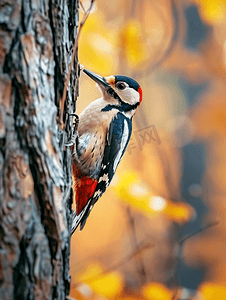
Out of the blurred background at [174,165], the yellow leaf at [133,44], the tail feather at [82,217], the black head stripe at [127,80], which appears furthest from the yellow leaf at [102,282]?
the yellow leaf at [133,44]

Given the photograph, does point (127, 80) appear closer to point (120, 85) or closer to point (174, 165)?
point (120, 85)

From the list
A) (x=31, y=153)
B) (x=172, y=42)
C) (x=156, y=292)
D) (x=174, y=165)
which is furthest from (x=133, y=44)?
(x=156, y=292)

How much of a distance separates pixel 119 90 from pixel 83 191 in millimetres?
609

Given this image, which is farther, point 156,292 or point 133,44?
point 156,292

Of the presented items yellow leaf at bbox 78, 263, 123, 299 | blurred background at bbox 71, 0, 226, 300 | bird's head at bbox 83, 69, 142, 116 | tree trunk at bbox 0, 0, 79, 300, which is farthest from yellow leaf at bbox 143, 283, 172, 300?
tree trunk at bbox 0, 0, 79, 300

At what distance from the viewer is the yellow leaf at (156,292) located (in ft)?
8.78

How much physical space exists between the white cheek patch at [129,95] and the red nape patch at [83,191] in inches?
20.4

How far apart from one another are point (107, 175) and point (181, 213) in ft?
5.51

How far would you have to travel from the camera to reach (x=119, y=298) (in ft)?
8.82

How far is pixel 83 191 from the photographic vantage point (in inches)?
57.7

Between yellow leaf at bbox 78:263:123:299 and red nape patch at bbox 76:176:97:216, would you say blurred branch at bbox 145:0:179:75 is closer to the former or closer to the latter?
red nape patch at bbox 76:176:97:216

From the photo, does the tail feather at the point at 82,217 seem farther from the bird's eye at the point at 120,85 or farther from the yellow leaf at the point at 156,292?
the yellow leaf at the point at 156,292

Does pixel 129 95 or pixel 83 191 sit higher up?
pixel 129 95

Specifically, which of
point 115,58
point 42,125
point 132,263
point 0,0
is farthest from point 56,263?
point 132,263
